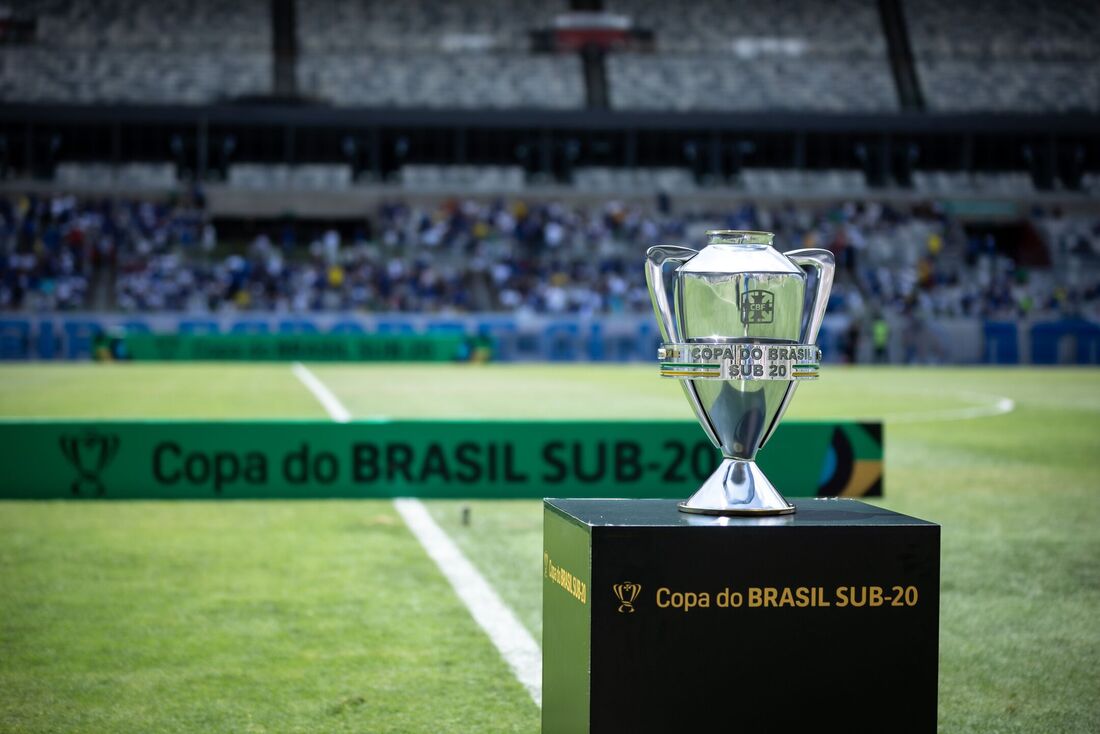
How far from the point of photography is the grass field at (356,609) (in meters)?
4.84

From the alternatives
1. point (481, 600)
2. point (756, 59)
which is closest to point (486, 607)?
point (481, 600)

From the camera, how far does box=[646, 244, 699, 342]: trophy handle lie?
362 cm

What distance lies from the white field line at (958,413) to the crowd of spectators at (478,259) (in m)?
19.6

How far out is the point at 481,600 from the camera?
6.83m

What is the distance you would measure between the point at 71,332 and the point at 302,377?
14.2 meters

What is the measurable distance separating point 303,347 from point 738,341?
35.3 meters

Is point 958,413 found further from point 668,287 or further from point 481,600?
point 668,287

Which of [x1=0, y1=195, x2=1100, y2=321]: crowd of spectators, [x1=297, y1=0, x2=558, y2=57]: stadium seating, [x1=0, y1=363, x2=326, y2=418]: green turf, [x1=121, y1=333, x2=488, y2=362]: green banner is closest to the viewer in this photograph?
[x1=0, y1=363, x2=326, y2=418]: green turf

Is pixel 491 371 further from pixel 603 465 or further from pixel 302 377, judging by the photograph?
pixel 603 465

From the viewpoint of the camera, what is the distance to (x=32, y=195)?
4788cm

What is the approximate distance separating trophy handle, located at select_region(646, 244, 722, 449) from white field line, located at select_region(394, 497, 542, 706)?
1.61 metres

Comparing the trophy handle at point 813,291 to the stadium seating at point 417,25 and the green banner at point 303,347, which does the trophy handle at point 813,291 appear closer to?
the green banner at point 303,347

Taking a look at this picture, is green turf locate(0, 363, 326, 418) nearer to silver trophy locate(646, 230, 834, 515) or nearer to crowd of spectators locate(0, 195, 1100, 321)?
crowd of spectators locate(0, 195, 1100, 321)

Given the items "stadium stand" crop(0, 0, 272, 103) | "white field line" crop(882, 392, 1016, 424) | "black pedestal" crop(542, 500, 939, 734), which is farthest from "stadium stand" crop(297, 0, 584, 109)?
"black pedestal" crop(542, 500, 939, 734)
